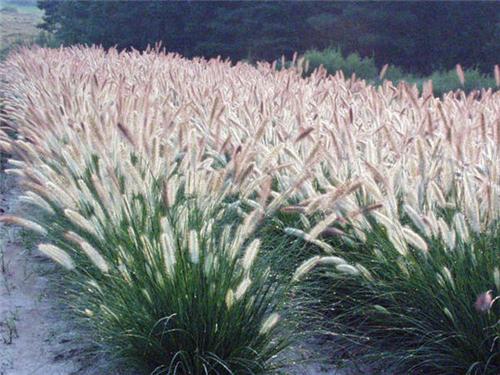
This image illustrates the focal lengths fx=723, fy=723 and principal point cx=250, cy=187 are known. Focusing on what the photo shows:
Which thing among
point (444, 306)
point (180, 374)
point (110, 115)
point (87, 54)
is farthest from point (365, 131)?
point (87, 54)

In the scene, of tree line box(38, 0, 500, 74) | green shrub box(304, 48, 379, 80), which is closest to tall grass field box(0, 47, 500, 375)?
green shrub box(304, 48, 379, 80)

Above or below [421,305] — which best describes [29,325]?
below

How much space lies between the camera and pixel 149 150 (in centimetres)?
345

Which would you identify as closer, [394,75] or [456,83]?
[456,83]

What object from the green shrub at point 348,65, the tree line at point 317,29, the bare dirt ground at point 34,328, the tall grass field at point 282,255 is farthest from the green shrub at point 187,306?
the tree line at point 317,29

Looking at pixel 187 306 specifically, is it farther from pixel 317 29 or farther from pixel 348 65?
pixel 317 29

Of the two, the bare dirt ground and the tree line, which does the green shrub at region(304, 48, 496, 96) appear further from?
the bare dirt ground

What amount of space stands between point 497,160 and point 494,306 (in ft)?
2.80

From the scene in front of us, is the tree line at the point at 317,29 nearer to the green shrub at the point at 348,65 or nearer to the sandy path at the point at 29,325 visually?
the green shrub at the point at 348,65

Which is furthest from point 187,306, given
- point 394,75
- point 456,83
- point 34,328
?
point 394,75

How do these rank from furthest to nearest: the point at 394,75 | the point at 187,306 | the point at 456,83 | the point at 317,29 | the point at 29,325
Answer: the point at 317,29
the point at 394,75
the point at 456,83
the point at 29,325
the point at 187,306

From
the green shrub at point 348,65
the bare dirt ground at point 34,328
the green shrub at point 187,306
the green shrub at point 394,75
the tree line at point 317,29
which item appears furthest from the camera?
the tree line at point 317,29

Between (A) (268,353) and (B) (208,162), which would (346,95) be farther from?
(A) (268,353)

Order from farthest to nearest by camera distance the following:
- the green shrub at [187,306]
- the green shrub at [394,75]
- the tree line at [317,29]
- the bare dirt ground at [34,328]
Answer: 1. the tree line at [317,29]
2. the green shrub at [394,75]
3. the bare dirt ground at [34,328]
4. the green shrub at [187,306]
